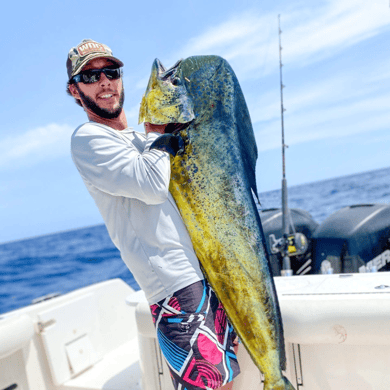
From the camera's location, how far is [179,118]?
165cm

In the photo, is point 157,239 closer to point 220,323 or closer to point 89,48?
point 220,323

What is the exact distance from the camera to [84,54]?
5.57ft

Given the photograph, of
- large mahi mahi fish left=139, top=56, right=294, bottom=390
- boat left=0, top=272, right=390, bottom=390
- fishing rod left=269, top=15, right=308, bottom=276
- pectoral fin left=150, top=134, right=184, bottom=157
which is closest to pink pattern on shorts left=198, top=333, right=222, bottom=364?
large mahi mahi fish left=139, top=56, right=294, bottom=390

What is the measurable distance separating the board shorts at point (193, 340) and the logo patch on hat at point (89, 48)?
3.25ft

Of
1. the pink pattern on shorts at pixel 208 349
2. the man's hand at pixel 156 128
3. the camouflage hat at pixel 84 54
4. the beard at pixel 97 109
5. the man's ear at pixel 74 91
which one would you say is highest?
the camouflage hat at pixel 84 54

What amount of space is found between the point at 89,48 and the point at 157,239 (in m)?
0.81

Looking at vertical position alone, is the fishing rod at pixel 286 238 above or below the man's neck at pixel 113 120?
below

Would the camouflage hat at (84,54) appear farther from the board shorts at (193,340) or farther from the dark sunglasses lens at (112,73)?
the board shorts at (193,340)

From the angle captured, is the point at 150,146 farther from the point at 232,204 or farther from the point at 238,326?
the point at 238,326

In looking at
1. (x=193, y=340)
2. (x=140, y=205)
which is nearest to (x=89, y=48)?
(x=140, y=205)

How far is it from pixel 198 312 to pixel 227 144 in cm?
66

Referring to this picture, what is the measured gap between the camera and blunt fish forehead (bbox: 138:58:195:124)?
5.32 ft

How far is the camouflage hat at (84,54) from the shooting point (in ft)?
5.51

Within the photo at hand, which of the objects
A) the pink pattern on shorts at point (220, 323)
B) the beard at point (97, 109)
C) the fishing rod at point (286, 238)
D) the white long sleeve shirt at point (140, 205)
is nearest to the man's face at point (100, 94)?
the beard at point (97, 109)
